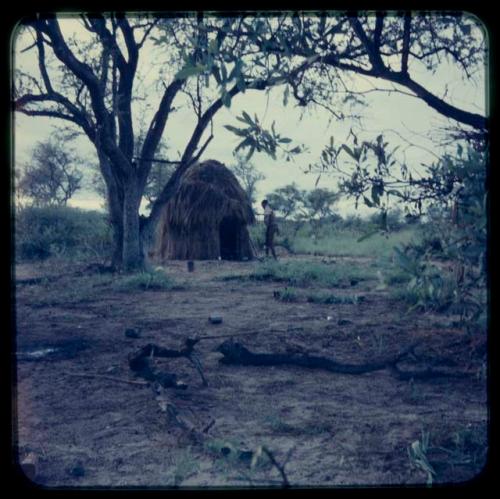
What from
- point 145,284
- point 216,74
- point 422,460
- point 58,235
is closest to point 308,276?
point 145,284

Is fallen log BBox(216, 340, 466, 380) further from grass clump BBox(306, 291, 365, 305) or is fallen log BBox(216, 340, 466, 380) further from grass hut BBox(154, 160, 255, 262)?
grass hut BBox(154, 160, 255, 262)

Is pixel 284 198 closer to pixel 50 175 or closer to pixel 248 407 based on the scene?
pixel 50 175

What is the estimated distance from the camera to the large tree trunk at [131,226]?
11789 millimetres

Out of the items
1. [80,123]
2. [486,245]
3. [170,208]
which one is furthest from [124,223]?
[486,245]

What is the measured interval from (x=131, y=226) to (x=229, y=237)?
218 inches

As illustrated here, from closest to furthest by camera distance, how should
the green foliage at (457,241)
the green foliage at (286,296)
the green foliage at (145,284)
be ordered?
the green foliage at (457,241)
the green foliage at (286,296)
the green foliage at (145,284)

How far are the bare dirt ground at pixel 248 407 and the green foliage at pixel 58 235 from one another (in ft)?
28.0

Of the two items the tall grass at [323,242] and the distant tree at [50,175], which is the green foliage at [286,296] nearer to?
the tall grass at [323,242]

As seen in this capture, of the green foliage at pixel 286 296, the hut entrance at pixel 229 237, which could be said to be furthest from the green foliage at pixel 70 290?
the hut entrance at pixel 229 237

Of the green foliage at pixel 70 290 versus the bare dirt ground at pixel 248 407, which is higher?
the green foliage at pixel 70 290

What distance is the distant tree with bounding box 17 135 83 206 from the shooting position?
31750 mm

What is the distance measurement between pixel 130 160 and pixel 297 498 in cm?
1047

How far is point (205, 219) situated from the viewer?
16.0 meters

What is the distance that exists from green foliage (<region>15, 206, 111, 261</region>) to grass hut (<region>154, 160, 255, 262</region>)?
1864mm
